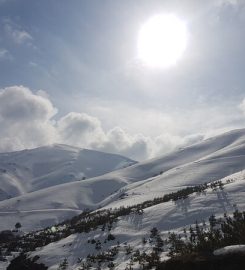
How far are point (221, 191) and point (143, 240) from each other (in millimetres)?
16303

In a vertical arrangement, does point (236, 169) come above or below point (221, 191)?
above

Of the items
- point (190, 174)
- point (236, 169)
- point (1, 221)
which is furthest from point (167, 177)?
point (1, 221)

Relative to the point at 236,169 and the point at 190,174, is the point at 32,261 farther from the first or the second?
the point at 236,169

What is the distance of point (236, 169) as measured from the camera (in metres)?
168

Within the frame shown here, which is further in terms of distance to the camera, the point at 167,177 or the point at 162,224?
the point at 167,177

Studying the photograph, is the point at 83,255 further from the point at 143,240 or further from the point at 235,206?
the point at 235,206

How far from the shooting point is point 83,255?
33750mm

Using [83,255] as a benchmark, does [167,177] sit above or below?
above

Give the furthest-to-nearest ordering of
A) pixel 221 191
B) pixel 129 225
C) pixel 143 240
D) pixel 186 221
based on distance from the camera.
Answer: pixel 221 191 → pixel 129 225 → pixel 186 221 → pixel 143 240

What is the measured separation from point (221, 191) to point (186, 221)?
33.0ft

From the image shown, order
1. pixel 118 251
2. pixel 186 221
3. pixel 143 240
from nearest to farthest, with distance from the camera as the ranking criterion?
pixel 118 251
pixel 143 240
pixel 186 221

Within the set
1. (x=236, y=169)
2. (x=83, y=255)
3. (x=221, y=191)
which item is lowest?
(x=83, y=255)

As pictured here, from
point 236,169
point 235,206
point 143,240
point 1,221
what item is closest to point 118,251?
point 143,240

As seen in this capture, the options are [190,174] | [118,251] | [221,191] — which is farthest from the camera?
[190,174]
